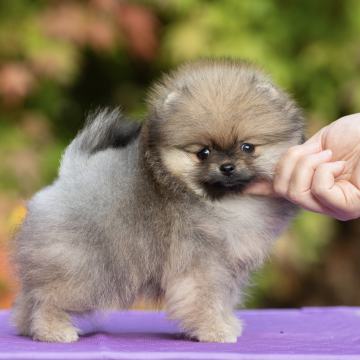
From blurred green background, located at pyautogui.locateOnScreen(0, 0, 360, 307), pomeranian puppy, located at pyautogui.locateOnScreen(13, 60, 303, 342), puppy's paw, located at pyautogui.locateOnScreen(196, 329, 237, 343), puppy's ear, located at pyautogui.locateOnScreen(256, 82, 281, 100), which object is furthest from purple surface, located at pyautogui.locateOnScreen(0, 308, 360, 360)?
blurred green background, located at pyautogui.locateOnScreen(0, 0, 360, 307)

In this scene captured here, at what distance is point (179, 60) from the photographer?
605cm

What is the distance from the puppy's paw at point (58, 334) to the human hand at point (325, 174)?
2.79 feet

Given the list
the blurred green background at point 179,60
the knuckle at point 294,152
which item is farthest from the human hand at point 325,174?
the blurred green background at point 179,60

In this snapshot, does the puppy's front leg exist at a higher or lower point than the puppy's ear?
lower

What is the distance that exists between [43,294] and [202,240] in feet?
2.02

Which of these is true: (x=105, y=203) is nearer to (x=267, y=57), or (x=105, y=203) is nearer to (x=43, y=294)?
(x=43, y=294)

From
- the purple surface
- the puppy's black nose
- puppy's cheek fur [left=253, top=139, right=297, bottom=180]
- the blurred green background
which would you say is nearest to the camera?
the purple surface

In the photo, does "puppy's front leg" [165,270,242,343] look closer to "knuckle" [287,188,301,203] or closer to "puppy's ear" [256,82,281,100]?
"knuckle" [287,188,301,203]

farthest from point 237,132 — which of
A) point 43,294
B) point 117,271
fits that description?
point 43,294

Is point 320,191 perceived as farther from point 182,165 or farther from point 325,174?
point 182,165

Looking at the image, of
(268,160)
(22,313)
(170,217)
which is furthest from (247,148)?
(22,313)

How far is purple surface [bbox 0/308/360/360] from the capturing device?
8.77 feet

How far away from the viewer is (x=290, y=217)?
341 centimetres

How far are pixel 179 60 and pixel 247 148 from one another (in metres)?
2.98
